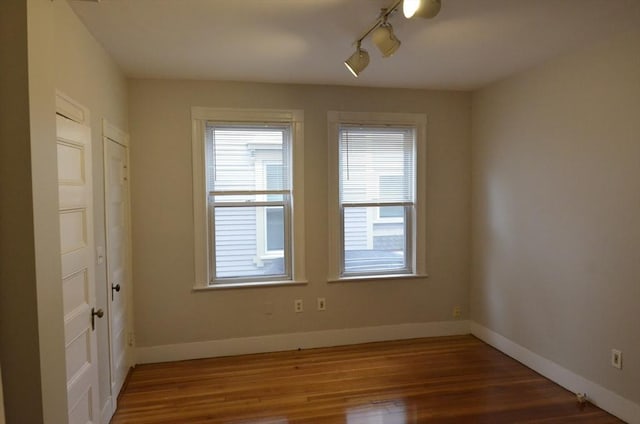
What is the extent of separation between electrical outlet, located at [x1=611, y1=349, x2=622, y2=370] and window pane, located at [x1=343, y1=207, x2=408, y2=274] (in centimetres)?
189

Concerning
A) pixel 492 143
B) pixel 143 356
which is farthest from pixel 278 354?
pixel 492 143

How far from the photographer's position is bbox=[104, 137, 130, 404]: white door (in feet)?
9.39

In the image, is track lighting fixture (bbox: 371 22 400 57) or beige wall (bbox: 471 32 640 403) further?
beige wall (bbox: 471 32 640 403)

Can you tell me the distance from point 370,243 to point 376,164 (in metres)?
0.81

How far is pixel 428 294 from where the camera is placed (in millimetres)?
4219

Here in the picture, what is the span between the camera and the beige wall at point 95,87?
2.11 metres

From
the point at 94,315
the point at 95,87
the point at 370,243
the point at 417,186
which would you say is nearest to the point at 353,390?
the point at 370,243

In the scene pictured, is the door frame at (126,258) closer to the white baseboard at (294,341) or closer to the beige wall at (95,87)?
the beige wall at (95,87)

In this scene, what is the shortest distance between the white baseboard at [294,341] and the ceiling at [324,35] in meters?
2.46

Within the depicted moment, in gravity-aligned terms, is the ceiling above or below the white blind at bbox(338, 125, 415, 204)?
above

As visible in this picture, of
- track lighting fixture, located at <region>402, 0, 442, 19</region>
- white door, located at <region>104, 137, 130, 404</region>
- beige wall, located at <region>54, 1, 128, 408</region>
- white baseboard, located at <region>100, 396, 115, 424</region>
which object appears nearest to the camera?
track lighting fixture, located at <region>402, 0, 442, 19</region>

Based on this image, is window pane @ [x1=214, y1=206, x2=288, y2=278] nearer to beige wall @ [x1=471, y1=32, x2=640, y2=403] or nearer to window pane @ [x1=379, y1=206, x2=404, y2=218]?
window pane @ [x1=379, y1=206, x2=404, y2=218]

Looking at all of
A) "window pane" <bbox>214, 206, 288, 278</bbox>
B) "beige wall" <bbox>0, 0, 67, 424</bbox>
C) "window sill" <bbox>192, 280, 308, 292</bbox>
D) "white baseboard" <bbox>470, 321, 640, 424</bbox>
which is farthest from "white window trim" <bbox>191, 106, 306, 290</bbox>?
"beige wall" <bbox>0, 0, 67, 424</bbox>

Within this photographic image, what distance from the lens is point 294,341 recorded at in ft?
12.9
